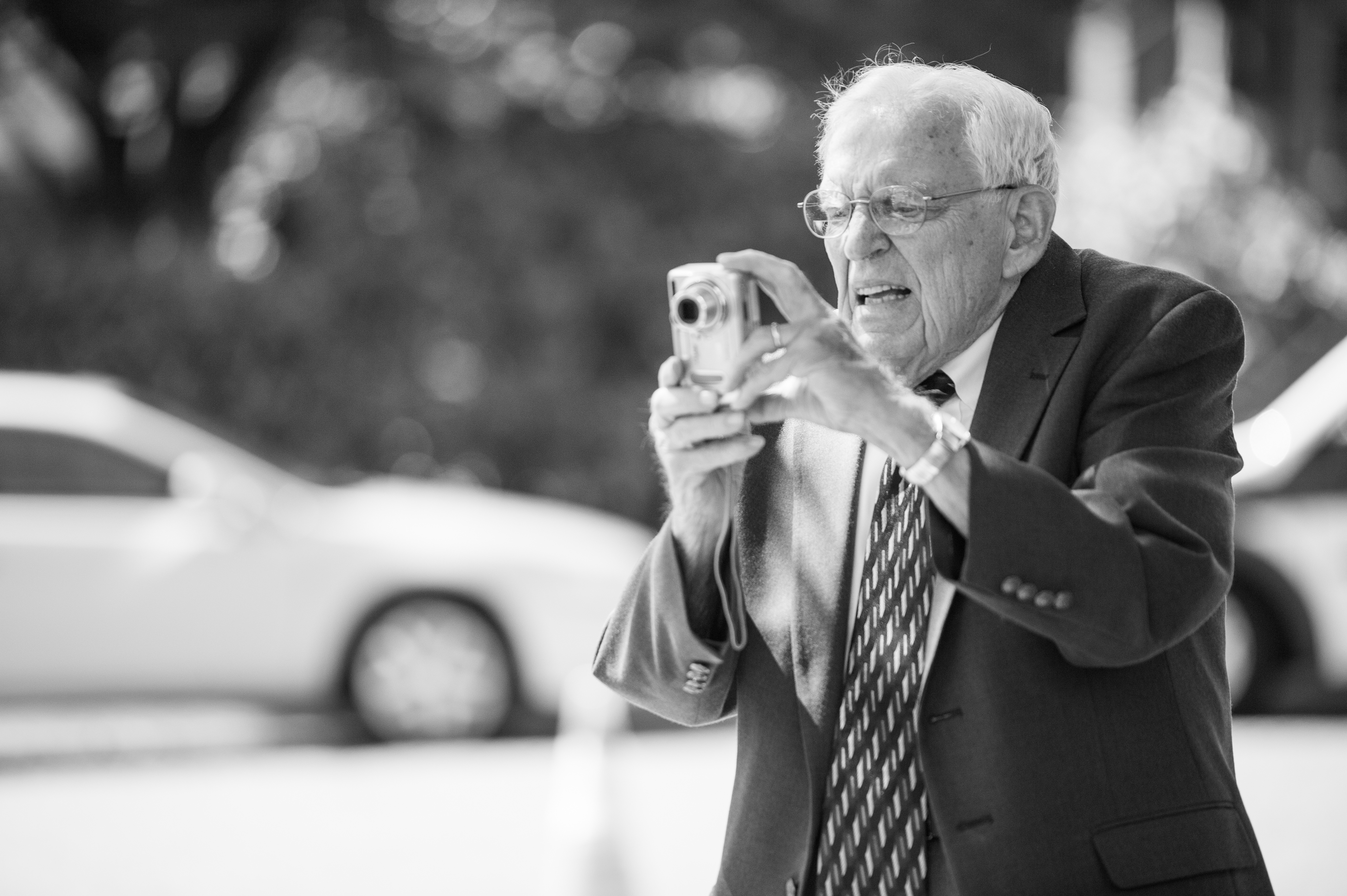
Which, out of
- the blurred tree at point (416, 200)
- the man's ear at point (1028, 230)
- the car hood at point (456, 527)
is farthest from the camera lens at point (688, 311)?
the blurred tree at point (416, 200)

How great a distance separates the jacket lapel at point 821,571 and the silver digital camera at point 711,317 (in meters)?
0.25

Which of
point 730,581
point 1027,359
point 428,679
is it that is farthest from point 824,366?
point 428,679

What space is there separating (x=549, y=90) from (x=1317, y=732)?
8.43 m

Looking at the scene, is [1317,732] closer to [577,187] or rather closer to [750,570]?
[750,570]

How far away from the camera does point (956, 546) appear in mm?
2045

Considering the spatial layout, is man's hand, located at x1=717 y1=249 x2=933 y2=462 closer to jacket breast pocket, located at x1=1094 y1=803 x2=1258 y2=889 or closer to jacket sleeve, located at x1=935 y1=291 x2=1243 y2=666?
jacket sleeve, located at x1=935 y1=291 x2=1243 y2=666

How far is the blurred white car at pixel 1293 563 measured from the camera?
8.18 metres

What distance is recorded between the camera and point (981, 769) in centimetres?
209

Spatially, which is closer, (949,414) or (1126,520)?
(1126,520)

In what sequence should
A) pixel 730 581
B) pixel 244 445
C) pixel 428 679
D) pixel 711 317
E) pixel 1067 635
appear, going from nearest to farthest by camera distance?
pixel 1067 635
pixel 711 317
pixel 730 581
pixel 428 679
pixel 244 445

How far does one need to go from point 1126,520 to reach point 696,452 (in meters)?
0.56

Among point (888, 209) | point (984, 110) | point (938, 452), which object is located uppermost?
point (984, 110)

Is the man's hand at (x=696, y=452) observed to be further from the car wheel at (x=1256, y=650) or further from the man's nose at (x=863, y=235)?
the car wheel at (x=1256, y=650)

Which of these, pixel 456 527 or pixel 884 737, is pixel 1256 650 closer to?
pixel 456 527
